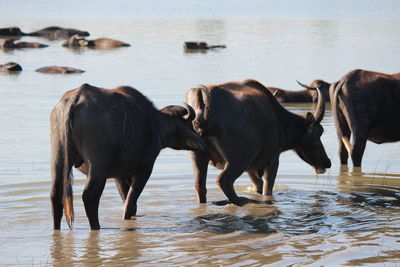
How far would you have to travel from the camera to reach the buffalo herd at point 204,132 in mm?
9281

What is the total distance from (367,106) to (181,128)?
3.74m

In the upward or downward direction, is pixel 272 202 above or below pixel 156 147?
below

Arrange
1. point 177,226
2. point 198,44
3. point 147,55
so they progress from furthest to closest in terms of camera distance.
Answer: point 198,44
point 147,55
point 177,226

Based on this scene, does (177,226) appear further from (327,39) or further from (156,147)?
(327,39)

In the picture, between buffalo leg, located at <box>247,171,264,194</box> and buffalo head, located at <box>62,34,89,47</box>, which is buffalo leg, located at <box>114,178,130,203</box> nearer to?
buffalo leg, located at <box>247,171,264,194</box>

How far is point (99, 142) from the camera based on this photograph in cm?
923

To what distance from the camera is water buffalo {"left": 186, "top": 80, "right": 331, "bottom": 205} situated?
1073 cm

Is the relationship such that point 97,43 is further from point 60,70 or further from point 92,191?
point 92,191

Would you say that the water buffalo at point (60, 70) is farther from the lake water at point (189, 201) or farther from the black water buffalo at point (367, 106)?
the black water buffalo at point (367, 106)

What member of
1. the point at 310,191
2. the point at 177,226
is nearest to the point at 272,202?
the point at 310,191

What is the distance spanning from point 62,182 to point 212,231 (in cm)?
171

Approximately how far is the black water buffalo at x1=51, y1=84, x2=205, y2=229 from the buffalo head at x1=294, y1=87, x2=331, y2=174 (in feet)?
8.56

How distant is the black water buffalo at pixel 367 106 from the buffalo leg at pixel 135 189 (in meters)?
4.38

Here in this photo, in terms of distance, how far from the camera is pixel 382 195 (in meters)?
11.9
